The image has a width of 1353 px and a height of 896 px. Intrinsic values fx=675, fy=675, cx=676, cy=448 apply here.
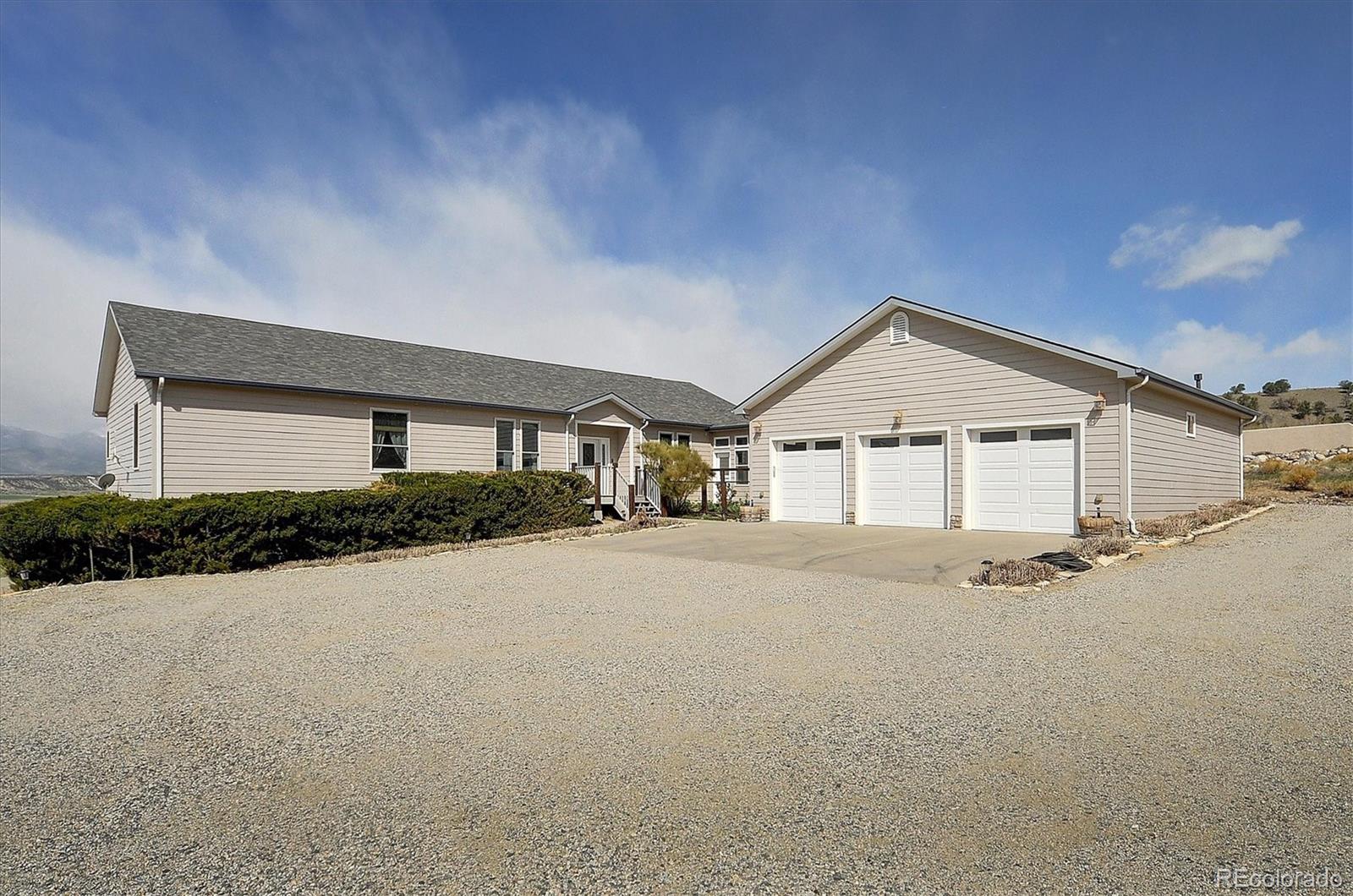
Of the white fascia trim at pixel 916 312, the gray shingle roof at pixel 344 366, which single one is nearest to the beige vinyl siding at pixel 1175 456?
the white fascia trim at pixel 916 312

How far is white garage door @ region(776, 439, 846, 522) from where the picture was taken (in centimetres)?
1705

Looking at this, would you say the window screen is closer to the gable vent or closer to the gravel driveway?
the gable vent

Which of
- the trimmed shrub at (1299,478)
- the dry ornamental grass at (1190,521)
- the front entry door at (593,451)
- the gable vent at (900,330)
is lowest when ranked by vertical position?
the dry ornamental grass at (1190,521)

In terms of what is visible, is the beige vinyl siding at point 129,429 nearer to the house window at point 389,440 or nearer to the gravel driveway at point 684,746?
the house window at point 389,440

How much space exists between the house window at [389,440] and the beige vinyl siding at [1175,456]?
16500 millimetres

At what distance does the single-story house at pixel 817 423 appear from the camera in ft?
45.2

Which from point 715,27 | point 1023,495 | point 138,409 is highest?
point 715,27

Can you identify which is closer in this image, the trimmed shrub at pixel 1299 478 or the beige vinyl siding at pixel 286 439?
the beige vinyl siding at pixel 286 439

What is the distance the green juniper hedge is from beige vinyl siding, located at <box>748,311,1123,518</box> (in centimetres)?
765

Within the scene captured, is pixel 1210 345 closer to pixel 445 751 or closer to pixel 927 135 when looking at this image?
pixel 927 135

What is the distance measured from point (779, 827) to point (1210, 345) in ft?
127

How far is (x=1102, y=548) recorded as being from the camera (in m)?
10.5

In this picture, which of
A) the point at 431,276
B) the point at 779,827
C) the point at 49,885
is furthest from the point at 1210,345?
the point at 49,885

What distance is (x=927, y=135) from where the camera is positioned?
15172mm
